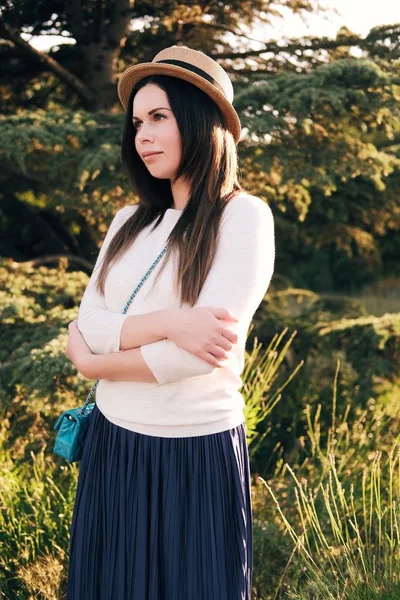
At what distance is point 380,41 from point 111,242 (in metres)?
3.55

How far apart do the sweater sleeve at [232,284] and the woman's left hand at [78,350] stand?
0.75 feet

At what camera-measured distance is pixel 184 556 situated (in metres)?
1.96

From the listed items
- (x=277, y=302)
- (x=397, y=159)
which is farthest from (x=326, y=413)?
(x=397, y=159)

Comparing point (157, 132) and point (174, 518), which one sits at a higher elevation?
point (157, 132)

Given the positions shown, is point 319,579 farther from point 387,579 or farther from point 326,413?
point 326,413

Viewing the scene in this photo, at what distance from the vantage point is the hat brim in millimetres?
2000

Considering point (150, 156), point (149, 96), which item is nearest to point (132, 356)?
point (150, 156)

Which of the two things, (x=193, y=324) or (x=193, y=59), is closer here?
(x=193, y=324)

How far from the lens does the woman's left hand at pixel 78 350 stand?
6.52 ft

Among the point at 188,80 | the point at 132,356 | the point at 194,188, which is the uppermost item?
the point at 188,80

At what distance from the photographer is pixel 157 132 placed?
203cm

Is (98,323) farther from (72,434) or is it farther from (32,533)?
(32,533)

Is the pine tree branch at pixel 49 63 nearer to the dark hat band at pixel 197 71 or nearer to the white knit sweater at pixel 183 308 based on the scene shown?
the dark hat band at pixel 197 71

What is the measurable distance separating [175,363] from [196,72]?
804 mm
